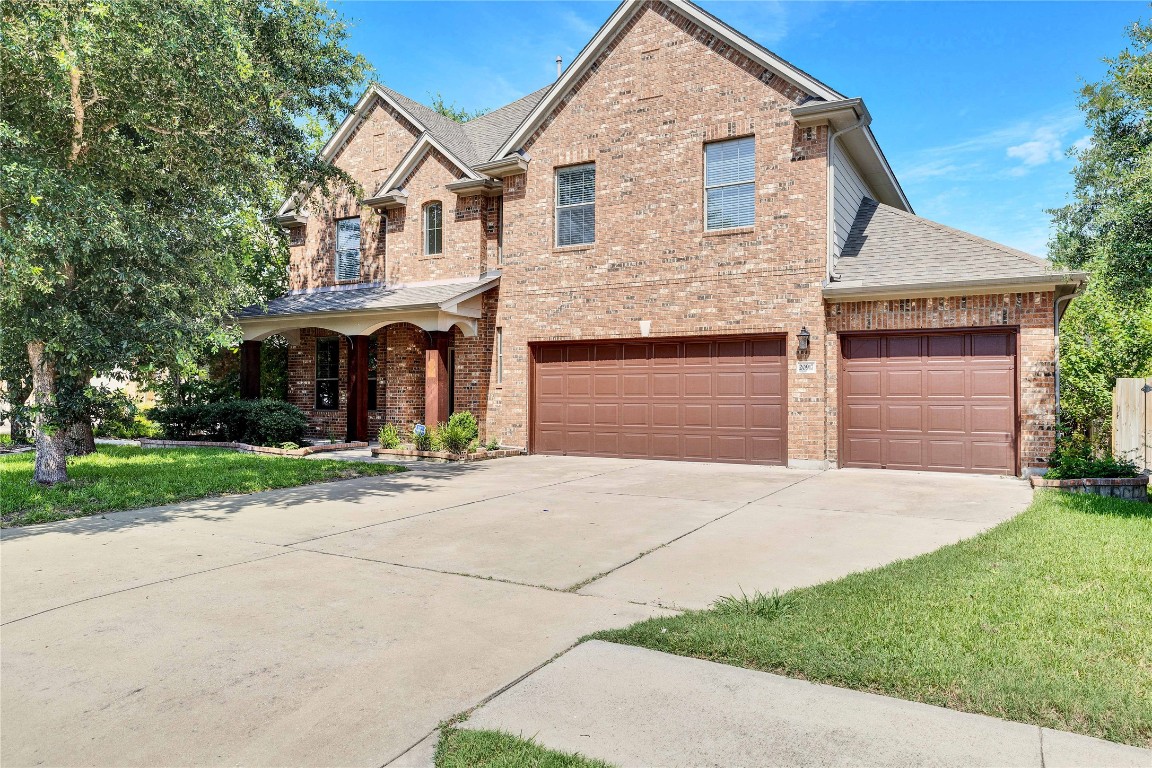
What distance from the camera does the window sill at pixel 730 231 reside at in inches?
505

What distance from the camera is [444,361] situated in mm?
15258

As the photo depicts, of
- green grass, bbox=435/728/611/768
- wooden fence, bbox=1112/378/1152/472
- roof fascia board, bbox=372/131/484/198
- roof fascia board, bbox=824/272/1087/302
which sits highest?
roof fascia board, bbox=372/131/484/198

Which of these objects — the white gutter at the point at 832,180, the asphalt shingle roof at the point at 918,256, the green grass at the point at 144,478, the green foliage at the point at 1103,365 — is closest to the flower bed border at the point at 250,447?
the green grass at the point at 144,478

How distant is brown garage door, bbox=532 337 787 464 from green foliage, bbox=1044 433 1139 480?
411 centimetres

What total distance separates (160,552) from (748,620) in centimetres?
513

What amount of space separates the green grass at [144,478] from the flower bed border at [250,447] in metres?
0.58

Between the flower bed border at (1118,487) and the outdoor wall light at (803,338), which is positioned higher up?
the outdoor wall light at (803,338)

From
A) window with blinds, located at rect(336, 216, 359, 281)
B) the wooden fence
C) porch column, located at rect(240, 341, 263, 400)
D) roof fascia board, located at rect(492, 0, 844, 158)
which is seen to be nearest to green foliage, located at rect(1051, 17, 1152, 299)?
the wooden fence

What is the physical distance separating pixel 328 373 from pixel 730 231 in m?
11.3

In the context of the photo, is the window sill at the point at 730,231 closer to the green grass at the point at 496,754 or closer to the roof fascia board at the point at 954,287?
the roof fascia board at the point at 954,287

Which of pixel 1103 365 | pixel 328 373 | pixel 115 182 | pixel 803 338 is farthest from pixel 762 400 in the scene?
pixel 328 373

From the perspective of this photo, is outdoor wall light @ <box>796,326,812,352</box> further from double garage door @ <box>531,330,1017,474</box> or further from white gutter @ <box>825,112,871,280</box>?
white gutter @ <box>825,112,871,280</box>

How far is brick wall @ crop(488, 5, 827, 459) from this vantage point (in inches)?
490

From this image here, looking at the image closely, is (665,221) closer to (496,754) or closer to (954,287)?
(954,287)
